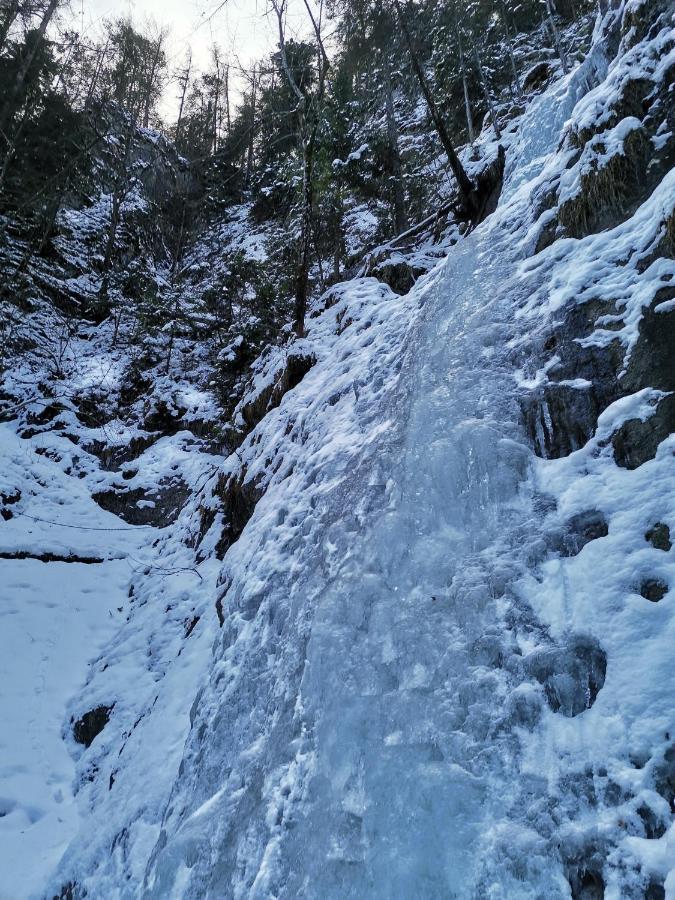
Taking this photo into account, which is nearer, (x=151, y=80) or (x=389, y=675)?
(x=389, y=675)

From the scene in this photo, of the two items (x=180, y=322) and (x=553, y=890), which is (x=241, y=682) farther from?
(x=180, y=322)

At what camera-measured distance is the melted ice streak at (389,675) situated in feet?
7.45

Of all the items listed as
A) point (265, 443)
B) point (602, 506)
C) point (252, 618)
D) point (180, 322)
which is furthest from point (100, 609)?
point (180, 322)

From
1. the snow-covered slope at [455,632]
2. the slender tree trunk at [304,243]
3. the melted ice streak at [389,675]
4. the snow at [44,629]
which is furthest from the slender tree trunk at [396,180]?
the snow at [44,629]

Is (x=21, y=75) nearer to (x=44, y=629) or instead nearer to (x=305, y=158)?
(x=305, y=158)

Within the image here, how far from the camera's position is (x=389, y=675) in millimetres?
2848

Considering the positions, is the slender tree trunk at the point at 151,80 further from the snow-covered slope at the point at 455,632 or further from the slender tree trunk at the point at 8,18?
the snow-covered slope at the point at 455,632

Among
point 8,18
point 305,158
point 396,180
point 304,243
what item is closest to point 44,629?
point 304,243

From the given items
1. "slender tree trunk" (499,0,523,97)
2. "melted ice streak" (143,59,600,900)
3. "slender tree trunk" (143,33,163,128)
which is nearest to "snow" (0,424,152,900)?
"melted ice streak" (143,59,600,900)

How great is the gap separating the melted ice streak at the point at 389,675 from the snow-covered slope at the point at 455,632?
1 centimetres

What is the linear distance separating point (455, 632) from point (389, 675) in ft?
1.42

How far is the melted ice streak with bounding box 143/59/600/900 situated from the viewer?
2.27 m

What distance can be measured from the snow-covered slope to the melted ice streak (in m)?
0.01

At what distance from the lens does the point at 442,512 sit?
340cm
